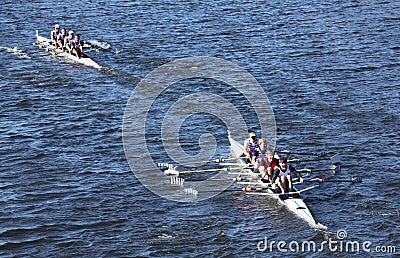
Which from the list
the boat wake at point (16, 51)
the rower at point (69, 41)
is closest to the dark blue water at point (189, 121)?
the boat wake at point (16, 51)

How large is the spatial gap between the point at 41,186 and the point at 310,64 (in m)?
26.5

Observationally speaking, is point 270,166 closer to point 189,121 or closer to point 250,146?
point 250,146

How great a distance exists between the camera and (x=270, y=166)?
120 ft

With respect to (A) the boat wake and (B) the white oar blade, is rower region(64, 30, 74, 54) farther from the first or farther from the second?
(B) the white oar blade

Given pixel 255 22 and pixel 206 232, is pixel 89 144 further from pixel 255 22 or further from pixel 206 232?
pixel 255 22

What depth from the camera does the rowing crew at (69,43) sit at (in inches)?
2398

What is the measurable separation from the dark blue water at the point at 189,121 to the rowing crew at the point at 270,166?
1.23 m

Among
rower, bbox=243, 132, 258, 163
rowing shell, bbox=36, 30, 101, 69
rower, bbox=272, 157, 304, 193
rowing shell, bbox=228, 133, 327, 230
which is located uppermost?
rowing shell, bbox=36, 30, 101, 69

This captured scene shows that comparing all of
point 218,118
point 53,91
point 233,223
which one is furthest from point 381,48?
point 233,223

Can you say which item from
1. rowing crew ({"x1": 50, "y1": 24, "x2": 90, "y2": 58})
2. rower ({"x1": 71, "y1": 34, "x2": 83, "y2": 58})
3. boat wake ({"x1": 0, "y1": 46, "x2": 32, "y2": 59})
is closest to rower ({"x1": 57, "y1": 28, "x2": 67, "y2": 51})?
rowing crew ({"x1": 50, "y1": 24, "x2": 90, "y2": 58})

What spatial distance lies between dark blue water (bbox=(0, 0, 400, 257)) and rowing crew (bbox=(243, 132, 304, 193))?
48.5 inches

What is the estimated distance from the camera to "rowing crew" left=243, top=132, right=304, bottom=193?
35.8 meters

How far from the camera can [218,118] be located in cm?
4800

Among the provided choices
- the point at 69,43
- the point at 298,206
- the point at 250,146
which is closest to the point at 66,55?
the point at 69,43
